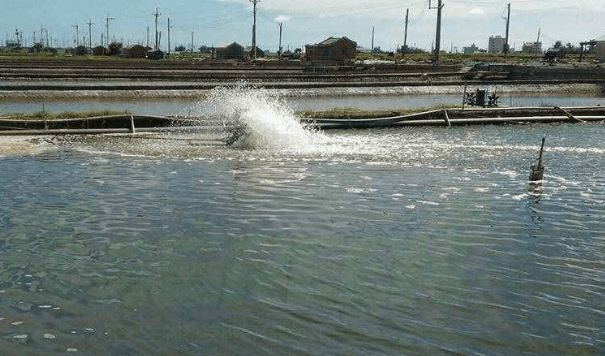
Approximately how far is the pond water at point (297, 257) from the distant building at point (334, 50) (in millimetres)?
68145

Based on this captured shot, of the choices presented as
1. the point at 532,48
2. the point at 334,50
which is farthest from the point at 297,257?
the point at 532,48

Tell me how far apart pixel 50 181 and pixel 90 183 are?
1074mm

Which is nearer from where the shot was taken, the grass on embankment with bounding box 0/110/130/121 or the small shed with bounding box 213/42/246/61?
the grass on embankment with bounding box 0/110/130/121

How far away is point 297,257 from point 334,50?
77.3 meters

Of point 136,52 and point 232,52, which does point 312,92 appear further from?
point 136,52

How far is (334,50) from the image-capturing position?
8412cm

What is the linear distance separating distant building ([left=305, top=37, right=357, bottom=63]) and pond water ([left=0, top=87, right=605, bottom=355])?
68.1 meters

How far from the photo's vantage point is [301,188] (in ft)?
46.4

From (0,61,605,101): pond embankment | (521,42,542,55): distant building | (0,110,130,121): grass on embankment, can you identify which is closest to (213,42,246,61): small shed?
(0,61,605,101): pond embankment

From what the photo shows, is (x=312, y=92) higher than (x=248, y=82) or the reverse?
the reverse

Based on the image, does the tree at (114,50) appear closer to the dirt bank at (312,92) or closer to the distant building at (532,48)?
the dirt bank at (312,92)

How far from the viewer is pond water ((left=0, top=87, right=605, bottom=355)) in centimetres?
705

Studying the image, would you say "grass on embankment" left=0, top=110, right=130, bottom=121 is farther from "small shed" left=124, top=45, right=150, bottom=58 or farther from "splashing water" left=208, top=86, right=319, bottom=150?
→ "small shed" left=124, top=45, right=150, bottom=58

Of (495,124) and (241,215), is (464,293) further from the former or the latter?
(495,124)
